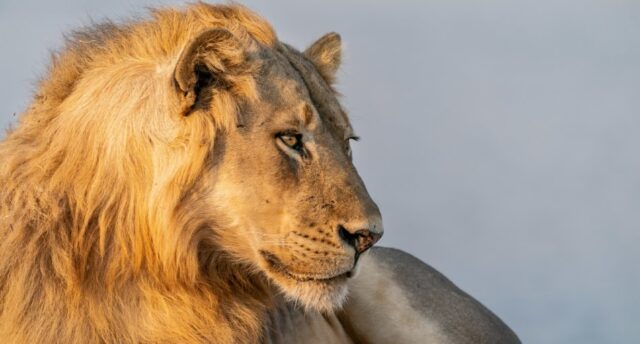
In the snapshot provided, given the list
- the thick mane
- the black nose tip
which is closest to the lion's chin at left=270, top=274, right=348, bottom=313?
the black nose tip

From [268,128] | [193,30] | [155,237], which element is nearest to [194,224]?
[155,237]

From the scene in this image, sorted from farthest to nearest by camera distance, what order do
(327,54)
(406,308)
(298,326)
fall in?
1. (406,308)
2. (298,326)
3. (327,54)

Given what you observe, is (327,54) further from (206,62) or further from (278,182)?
(278,182)

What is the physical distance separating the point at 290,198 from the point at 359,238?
0.39 m

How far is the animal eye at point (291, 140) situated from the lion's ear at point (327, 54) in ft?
3.44

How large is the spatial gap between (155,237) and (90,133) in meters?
0.66

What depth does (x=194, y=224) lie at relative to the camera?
20.9ft

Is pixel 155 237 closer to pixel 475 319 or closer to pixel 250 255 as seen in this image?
pixel 250 255

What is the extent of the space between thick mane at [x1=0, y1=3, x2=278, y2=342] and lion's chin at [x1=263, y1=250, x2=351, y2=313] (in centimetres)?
42

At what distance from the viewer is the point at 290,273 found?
6.36 metres

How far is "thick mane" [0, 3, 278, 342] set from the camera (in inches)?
249

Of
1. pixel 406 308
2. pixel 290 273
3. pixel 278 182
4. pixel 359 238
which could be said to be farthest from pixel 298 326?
pixel 278 182

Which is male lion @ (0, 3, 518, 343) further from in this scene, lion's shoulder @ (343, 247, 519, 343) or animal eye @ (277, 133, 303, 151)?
lion's shoulder @ (343, 247, 519, 343)

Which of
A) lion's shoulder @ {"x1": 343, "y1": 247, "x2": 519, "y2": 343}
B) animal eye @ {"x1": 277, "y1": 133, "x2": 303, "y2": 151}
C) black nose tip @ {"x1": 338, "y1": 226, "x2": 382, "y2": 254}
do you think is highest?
animal eye @ {"x1": 277, "y1": 133, "x2": 303, "y2": 151}
